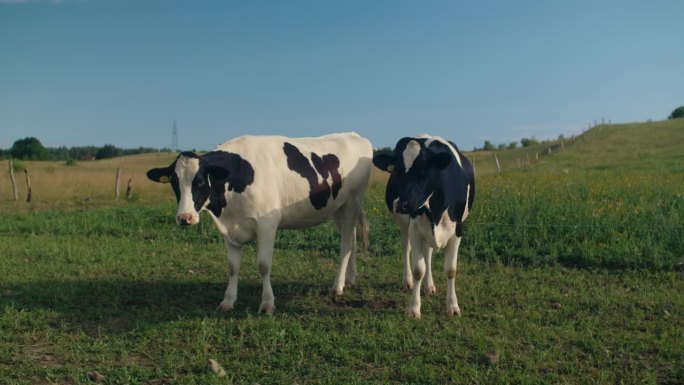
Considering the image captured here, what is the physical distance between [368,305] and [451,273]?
1.15m

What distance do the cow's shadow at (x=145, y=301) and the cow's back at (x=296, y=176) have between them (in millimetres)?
1107

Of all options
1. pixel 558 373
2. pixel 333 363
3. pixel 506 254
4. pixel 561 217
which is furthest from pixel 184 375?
pixel 561 217

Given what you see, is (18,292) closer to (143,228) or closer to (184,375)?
(184,375)

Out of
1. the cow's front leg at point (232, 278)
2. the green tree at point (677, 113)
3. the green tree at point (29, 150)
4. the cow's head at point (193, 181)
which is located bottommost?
the cow's front leg at point (232, 278)

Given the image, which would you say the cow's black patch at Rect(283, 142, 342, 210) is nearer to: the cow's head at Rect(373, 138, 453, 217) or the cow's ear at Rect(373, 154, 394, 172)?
the cow's ear at Rect(373, 154, 394, 172)

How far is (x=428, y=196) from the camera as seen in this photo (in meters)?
7.21

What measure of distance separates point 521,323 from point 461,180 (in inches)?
73.5

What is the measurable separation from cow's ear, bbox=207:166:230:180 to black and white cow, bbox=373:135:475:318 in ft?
6.29

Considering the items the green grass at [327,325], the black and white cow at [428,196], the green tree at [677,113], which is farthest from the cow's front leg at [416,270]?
the green tree at [677,113]

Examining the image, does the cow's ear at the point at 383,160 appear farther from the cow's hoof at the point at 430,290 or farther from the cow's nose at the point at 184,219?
the cow's nose at the point at 184,219

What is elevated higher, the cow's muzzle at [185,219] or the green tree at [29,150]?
the green tree at [29,150]

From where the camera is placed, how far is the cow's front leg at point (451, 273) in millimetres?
7562

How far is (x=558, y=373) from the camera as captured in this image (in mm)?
5645

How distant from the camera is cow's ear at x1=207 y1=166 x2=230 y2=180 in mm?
7461
